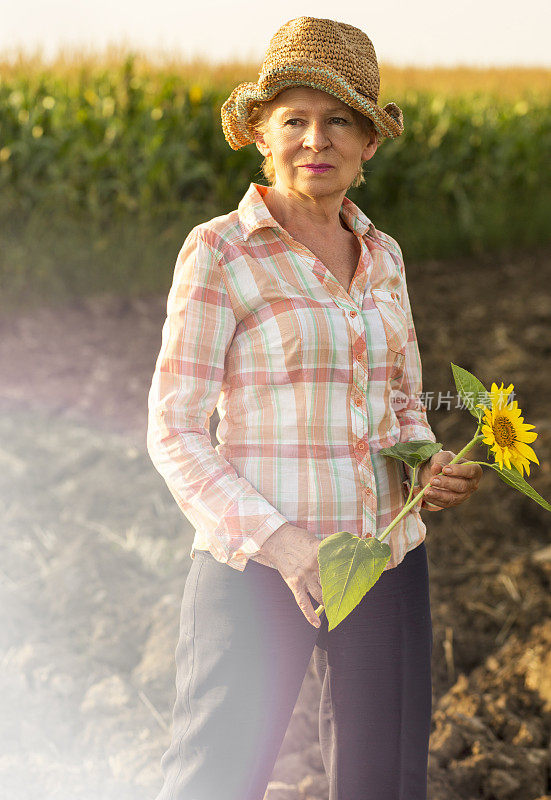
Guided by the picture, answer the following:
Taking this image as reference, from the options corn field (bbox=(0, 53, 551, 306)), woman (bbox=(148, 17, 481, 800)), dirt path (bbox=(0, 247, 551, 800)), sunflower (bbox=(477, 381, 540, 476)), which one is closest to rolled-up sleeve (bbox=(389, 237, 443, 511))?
woman (bbox=(148, 17, 481, 800))

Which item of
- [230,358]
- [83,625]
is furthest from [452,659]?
[230,358]

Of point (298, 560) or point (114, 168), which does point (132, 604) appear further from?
point (114, 168)

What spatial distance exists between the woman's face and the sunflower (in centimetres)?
41

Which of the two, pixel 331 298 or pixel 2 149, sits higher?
pixel 2 149

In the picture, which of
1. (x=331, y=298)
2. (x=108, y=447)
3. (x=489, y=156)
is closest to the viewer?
(x=331, y=298)

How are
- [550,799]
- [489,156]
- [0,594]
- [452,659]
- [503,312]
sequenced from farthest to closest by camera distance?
1. [489,156]
2. [503,312]
3. [0,594]
4. [452,659]
5. [550,799]

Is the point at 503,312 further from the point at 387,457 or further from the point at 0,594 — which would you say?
the point at 387,457

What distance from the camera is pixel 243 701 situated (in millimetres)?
1320

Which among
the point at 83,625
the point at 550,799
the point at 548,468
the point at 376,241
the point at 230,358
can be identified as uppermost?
the point at 376,241

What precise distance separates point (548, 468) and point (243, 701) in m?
2.81

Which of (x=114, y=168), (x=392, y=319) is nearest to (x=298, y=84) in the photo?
(x=392, y=319)

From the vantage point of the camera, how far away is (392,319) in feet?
4.55

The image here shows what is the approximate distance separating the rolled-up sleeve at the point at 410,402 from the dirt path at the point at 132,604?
1195 millimetres

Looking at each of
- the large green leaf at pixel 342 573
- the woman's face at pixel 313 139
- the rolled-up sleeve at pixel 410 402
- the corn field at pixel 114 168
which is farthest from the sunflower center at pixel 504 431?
the corn field at pixel 114 168
